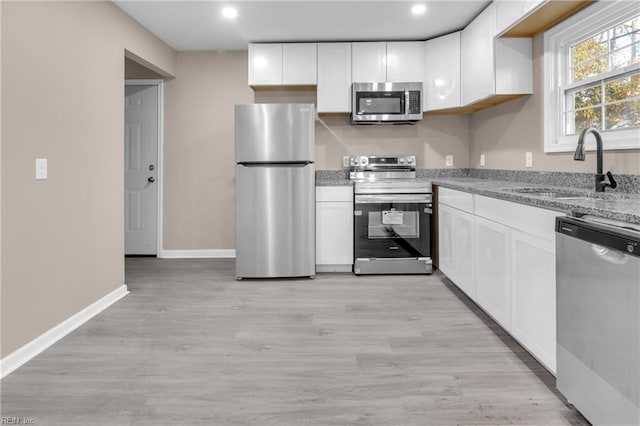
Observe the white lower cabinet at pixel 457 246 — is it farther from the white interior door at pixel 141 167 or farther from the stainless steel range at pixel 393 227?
the white interior door at pixel 141 167

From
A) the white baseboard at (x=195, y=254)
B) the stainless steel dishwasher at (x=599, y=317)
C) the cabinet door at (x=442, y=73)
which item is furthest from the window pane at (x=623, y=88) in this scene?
the white baseboard at (x=195, y=254)

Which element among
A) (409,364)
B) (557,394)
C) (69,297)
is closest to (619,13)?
(557,394)

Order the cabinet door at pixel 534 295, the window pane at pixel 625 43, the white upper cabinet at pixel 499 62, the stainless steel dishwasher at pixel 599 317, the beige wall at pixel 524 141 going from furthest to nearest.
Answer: the white upper cabinet at pixel 499 62 → the beige wall at pixel 524 141 → the window pane at pixel 625 43 → the cabinet door at pixel 534 295 → the stainless steel dishwasher at pixel 599 317

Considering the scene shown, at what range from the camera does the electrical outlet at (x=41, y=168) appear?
2.44 m

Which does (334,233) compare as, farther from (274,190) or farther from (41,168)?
(41,168)

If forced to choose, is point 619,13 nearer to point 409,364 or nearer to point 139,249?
point 409,364

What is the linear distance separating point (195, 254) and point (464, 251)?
3149mm

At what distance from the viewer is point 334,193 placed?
4.17 meters

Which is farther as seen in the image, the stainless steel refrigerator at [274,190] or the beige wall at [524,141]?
the stainless steel refrigerator at [274,190]

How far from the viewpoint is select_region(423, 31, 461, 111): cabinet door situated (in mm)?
4160

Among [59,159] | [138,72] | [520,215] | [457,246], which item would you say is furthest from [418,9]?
[138,72]

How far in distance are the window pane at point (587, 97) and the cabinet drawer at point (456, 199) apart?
917 millimetres

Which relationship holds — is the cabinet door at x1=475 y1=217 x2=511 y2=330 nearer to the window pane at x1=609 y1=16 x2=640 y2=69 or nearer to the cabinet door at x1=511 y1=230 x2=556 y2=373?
the cabinet door at x1=511 y1=230 x2=556 y2=373

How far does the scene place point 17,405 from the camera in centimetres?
185
